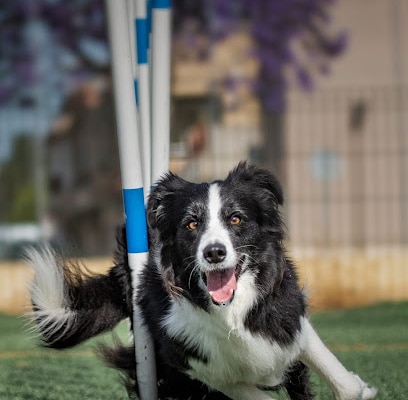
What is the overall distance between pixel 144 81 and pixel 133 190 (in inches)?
26.1

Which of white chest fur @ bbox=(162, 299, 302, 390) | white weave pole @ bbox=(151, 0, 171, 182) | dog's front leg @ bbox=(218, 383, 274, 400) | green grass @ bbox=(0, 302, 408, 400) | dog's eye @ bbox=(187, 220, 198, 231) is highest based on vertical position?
white weave pole @ bbox=(151, 0, 171, 182)

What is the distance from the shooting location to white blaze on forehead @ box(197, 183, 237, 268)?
144 inches

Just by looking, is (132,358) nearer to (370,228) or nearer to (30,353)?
(30,353)

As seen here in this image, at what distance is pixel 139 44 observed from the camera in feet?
14.8

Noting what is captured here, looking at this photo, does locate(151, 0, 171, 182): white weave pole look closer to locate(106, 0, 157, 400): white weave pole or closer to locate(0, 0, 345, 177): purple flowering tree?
locate(106, 0, 157, 400): white weave pole

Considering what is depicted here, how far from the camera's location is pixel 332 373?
401 centimetres

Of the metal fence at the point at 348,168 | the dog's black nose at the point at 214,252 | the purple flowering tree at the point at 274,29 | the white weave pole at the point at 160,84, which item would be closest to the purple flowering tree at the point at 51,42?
the purple flowering tree at the point at 274,29

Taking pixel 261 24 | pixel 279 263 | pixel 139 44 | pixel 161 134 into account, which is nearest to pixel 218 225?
pixel 279 263

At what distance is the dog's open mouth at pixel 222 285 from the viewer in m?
3.76

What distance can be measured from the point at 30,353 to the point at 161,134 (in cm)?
304

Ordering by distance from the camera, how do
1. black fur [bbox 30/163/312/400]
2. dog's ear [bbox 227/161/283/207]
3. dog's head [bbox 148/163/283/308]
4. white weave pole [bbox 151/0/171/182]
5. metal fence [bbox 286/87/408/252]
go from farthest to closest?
1. metal fence [bbox 286/87/408/252]
2. white weave pole [bbox 151/0/171/182]
3. dog's ear [bbox 227/161/283/207]
4. black fur [bbox 30/163/312/400]
5. dog's head [bbox 148/163/283/308]

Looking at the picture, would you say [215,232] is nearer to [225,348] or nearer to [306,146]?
[225,348]

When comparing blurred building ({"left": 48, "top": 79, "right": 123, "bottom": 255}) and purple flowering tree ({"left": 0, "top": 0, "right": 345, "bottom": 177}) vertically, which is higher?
purple flowering tree ({"left": 0, "top": 0, "right": 345, "bottom": 177})

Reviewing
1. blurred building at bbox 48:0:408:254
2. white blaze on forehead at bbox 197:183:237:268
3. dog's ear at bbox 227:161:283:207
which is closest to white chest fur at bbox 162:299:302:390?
white blaze on forehead at bbox 197:183:237:268
